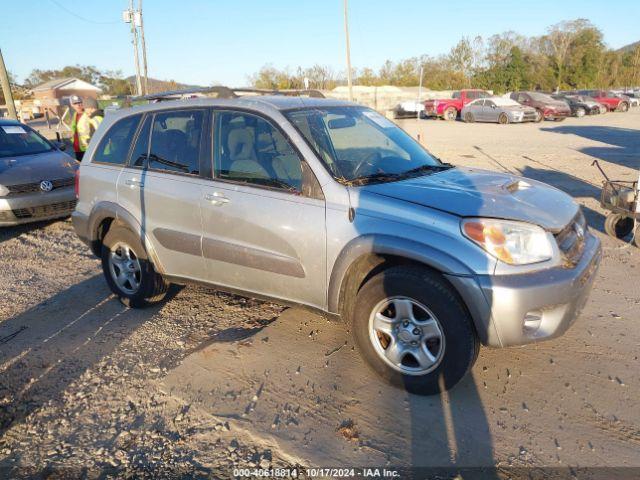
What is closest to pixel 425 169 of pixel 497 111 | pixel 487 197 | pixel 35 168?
pixel 487 197

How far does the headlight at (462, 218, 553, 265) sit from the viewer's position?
2834 mm

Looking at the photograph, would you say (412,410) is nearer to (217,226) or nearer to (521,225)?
(521,225)

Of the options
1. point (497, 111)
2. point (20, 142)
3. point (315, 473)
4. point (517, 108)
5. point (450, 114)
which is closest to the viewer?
point (315, 473)

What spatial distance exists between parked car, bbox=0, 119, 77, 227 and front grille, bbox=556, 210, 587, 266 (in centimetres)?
716

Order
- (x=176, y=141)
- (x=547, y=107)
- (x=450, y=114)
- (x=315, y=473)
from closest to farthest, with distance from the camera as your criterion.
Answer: (x=315, y=473) → (x=176, y=141) → (x=547, y=107) → (x=450, y=114)

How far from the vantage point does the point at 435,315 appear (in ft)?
9.64

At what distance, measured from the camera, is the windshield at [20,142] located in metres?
8.17


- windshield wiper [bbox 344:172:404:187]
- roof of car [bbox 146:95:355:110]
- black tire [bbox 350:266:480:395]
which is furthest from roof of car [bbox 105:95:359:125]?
black tire [bbox 350:266:480:395]

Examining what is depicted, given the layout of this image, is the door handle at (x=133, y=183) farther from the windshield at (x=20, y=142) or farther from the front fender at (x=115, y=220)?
the windshield at (x=20, y=142)

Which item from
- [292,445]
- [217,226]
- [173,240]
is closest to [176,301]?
[173,240]

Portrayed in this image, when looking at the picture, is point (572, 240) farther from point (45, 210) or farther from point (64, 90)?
point (64, 90)

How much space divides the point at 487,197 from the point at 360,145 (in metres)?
1.17

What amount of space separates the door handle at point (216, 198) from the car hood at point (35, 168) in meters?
5.00

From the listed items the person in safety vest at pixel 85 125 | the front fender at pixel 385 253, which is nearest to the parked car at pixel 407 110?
the person in safety vest at pixel 85 125
